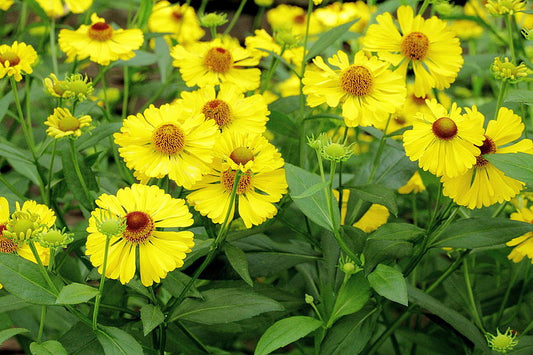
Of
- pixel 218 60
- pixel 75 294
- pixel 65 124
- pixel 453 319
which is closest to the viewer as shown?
pixel 75 294

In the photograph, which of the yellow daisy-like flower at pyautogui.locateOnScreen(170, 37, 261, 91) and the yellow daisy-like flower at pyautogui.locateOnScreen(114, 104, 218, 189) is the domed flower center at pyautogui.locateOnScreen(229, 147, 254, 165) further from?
the yellow daisy-like flower at pyautogui.locateOnScreen(170, 37, 261, 91)

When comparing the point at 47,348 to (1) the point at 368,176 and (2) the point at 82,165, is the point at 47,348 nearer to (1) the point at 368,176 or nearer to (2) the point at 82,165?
(2) the point at 82,165

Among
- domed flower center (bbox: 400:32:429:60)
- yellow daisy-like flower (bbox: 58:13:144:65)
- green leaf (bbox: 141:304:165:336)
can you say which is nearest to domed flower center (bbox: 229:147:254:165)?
green leaf (bbox: 141:304:165:336)

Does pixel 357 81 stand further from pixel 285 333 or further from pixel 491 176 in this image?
pixel 285 333

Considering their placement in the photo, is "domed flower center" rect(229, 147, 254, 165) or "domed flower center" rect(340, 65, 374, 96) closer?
"domed flower center" rect(229, 147, 254, 165)

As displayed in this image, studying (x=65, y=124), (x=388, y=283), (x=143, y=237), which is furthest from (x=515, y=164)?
(x=65, y=124)

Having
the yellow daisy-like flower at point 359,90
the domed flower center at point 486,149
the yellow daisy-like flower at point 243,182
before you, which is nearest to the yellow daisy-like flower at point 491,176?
the domed flower center at point 486,149

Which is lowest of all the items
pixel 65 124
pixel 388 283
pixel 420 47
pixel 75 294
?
pixel 75 294
